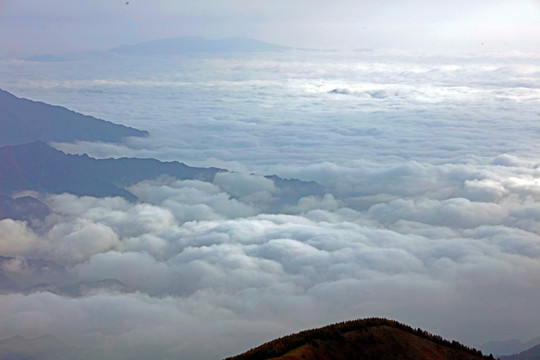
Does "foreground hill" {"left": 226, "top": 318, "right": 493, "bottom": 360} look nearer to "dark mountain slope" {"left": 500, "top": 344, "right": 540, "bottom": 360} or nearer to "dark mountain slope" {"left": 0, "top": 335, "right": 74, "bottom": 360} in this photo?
"dark mountain slope" {"left": 500, "top": 344, "right": 540, "bottom": 360}

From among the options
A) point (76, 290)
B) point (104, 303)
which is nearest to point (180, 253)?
point (104, 303)

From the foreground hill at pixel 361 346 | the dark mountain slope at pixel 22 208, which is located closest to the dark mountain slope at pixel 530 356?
the foreground hill at pixel 361 346

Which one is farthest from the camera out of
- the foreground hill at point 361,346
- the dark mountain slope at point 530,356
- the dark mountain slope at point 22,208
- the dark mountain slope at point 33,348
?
the dark mountain slope at point 22,208

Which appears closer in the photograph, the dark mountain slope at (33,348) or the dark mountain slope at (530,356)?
the dark mountain slope at (530,356)

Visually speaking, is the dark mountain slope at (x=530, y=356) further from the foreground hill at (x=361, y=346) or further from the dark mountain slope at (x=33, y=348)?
the dark mountain slope at (x=33, y=348)

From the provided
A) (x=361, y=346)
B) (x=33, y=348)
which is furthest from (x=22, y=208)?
(x=361, y=346)

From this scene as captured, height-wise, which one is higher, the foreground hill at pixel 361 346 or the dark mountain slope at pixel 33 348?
the foreground hill at pixel 361 346

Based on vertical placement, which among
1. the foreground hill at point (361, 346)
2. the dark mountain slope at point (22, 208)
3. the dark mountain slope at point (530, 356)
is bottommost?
the dark mountain slope at point (530, 356)

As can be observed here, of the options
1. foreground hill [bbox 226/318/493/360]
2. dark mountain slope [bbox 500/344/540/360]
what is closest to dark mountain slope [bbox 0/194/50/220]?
dark mountain slope [bbox 500/344/540/360]

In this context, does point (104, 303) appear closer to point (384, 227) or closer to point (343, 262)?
point (343, 262)
